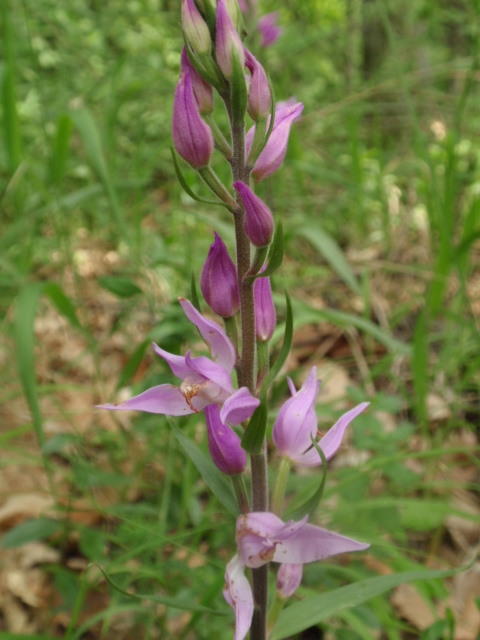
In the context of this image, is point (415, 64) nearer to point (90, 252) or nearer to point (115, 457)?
point (90, 252)

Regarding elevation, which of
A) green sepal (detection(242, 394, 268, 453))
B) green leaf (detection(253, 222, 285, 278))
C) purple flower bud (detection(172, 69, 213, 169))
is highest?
purple flower bud (detection(172, 69, 213, 169))

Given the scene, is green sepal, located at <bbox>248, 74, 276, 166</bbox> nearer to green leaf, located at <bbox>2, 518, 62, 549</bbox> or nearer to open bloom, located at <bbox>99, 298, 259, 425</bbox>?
open bloom, located at <bbox>99, 298, 259, 425</bbox>

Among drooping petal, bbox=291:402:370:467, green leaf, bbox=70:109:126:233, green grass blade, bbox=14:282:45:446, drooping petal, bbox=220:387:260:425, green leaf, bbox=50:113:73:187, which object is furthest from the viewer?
green leaf, bbox=50:113:73:187

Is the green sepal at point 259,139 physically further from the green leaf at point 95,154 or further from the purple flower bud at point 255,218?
the green leaf at point 95,154

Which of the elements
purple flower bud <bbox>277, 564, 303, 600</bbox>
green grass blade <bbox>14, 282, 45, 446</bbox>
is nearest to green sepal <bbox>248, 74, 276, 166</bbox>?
purple flower bud <bbox>277, 564, 303, 600</bbox>

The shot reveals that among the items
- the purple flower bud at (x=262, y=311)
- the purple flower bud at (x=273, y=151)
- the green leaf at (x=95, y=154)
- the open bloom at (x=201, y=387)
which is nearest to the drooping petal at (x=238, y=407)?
the open bloom at (x=201, y=387)

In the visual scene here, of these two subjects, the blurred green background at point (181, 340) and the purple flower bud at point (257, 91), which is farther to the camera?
the blurred green background at point (181, 340)
